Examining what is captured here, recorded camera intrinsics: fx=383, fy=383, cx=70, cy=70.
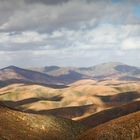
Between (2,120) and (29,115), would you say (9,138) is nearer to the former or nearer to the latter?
(2,120)

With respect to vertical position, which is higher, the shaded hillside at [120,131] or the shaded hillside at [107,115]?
the shaded hillside at [120,131]

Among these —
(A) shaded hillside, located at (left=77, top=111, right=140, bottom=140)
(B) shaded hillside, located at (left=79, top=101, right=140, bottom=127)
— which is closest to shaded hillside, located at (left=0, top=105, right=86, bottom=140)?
(A) shaded hillside, located at (left=77, top=111, right=140, bottom=140)

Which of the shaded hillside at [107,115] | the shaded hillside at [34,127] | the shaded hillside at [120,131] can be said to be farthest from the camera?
the shaded hillside at [107,115]

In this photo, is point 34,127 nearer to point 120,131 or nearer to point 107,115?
point 120,131

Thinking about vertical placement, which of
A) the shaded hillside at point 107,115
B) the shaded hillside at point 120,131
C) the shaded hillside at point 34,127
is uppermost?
the shaded hillside at point 120,131

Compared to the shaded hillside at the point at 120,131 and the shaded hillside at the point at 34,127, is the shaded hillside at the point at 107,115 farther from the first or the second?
the shaded hillside at the point at 120,131

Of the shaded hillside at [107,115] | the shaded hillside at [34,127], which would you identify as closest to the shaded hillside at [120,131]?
the shaded hillside at [34,127]
